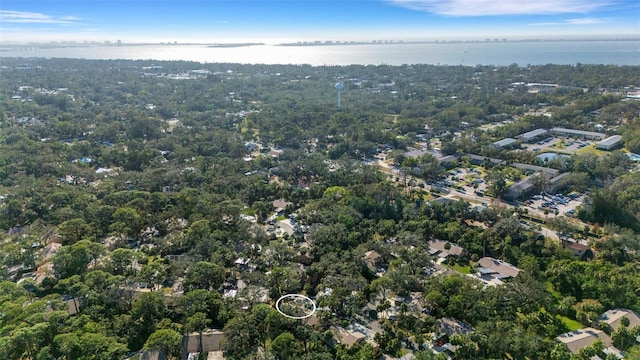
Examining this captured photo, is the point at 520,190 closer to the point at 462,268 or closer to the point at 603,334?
the point at 462,268

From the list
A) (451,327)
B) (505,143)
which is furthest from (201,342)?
(505,143)

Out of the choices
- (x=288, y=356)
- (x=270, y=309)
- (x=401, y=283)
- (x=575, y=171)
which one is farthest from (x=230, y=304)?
(x=575, y=171)

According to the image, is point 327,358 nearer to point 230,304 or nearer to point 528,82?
point 230,304

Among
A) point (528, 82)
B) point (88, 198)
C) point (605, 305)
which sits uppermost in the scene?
point (528, 82)

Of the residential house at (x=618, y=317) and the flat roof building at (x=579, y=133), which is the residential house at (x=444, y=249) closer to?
the residential house at (x=618, y=317)

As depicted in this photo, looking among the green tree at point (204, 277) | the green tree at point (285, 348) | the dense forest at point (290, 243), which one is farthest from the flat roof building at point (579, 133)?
the green tree at point (285, 348)
